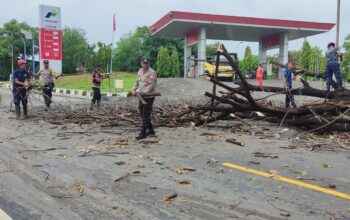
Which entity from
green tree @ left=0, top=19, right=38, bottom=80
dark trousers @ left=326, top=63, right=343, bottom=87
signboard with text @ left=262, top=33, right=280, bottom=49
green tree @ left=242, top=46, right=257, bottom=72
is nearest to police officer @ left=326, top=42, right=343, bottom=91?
dark trousers @ left=326, top=63, right=343, bottom=87

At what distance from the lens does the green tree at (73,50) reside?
3105 inches

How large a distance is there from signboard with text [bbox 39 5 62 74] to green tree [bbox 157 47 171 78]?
2217cm

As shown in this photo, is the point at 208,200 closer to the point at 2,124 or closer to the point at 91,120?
the point at 91,120

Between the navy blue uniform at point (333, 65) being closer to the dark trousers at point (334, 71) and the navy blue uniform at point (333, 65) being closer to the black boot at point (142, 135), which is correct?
the dark trousers at point (334, 71)

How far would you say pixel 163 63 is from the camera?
51.6m

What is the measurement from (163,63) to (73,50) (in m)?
35.0

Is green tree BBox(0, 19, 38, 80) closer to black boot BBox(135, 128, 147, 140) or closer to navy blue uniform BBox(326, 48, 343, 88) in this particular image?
navy blue uniform BBox(326, 48, 343, 88)

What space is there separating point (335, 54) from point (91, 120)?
7.96 meters

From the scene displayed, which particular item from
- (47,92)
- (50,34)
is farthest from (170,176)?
(50,34)

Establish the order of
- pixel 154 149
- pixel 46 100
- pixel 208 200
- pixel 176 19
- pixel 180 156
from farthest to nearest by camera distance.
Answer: pixel 176 19 → pixel 46 100 → pixel 154 149 → pixel 180 156 → pixel 208 200

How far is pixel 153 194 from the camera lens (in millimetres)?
5238

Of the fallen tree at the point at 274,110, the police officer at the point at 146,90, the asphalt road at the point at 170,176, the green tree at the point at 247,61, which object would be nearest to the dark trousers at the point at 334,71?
the fallen tree at the point at 274,110

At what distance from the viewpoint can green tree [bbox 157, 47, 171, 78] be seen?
51312 mm

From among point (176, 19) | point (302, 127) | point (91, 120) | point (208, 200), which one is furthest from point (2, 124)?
point (176, 19)
